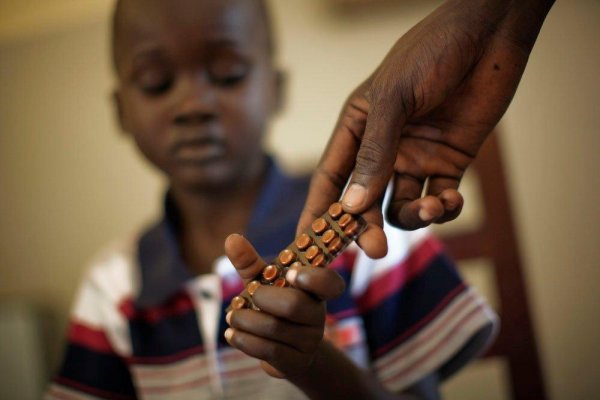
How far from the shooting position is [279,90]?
Answer: 680 mm

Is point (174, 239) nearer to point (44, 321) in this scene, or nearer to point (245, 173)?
point (245, 173)

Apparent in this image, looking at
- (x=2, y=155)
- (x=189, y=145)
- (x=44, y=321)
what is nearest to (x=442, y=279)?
(x=189, y=145)

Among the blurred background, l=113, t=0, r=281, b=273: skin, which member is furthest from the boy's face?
the blurred background

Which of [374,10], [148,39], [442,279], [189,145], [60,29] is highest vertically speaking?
[60,29]

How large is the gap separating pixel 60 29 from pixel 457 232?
1.04m

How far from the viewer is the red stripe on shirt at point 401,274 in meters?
0.55

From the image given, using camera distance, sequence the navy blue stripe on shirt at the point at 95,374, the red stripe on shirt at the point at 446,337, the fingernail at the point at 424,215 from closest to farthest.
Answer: the fingernail at the point at 424,215 → the red stripe on shirt at the point at 446,337 → the navy blue stripe on shirt at the point at 95,374

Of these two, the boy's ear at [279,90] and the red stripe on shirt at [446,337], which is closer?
the red stripe on shirt at [446,337]

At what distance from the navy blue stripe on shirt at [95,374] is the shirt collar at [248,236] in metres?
0.10

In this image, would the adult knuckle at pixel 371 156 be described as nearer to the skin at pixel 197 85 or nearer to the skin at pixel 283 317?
the skin at pixel 283 317

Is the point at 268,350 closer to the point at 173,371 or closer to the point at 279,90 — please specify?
the point at 173,371

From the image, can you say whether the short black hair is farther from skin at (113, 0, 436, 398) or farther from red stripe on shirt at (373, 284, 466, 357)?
red stripe on shirt at (373, 284, 466, 357)

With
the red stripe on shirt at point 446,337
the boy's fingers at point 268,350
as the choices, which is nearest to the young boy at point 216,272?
the red stripe on shirt at point 446,337

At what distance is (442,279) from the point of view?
1.75 ft
